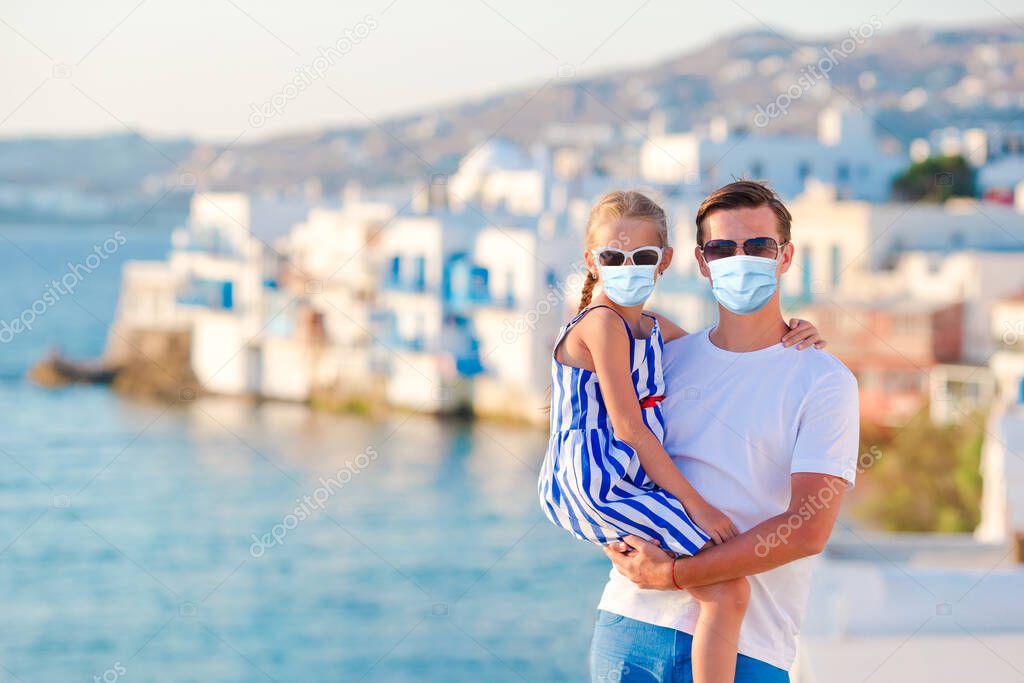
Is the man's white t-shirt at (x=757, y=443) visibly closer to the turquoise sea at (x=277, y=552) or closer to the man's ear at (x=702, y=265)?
the man's ear at (x=702, y=265)

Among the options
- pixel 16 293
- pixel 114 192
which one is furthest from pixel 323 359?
pixel 114 192

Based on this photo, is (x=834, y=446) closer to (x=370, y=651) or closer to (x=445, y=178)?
(x=370, y=651)

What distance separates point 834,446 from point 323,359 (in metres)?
36.0

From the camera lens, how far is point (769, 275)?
2.17m

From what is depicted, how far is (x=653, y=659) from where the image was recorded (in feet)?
7.23

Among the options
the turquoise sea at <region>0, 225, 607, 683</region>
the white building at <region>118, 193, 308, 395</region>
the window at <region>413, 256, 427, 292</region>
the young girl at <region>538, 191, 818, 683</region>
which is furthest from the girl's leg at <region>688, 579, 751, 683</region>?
the white building at <region>118, 193, 308, 395</region>

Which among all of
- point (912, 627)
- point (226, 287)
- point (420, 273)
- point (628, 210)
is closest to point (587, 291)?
point (628, 210)

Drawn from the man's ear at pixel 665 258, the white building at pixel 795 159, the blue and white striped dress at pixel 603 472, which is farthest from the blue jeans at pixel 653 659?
the white building at pixel 795 159

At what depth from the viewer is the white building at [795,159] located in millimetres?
36188

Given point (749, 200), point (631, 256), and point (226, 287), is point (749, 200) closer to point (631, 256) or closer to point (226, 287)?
point (631, 256)

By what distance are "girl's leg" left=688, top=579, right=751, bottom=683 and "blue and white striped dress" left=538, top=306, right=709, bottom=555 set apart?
75 millimetres

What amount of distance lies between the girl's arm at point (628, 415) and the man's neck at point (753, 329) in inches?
6.0

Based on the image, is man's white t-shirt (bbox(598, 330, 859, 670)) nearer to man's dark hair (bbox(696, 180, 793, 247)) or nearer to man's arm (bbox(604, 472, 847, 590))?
man's arm (bbox(604, 472, 847, 590))

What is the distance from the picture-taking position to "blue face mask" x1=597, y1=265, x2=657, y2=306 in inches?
90.8
